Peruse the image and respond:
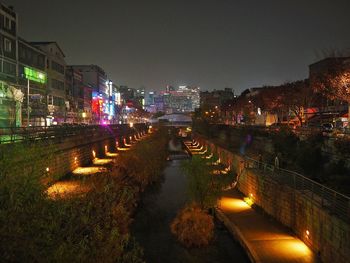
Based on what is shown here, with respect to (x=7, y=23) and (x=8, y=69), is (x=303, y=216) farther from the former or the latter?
(x=7, y=23)

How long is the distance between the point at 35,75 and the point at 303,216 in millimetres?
59378

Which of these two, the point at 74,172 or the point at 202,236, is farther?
the point at 74,172

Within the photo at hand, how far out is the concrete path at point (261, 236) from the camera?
18.4 m

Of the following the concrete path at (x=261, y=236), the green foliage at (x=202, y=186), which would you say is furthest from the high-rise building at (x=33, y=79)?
the concrete path at (x=261, y=236)

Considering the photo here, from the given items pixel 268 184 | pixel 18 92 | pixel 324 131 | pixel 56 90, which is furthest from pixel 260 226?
pixel 56 90

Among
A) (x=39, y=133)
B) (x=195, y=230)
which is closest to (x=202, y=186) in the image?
(x=195, y=230)

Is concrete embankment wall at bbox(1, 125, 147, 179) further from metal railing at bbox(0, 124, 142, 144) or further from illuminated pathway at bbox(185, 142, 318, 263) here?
illuminated pathway at bbox(185, 142, 318, 263)

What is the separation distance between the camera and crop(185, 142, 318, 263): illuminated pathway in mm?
18406

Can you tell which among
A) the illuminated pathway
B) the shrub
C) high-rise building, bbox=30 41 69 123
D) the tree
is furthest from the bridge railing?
high-rise building, bbox=30 41 69 123

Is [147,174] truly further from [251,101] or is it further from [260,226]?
[251,101]

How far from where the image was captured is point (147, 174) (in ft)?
144

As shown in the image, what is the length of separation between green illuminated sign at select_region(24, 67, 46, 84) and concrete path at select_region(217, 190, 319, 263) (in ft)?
157

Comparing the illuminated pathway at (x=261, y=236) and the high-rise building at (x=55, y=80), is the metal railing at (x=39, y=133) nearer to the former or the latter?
the illuminated pathway at (x=261, y=236)

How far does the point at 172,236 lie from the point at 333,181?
35.5 feet
